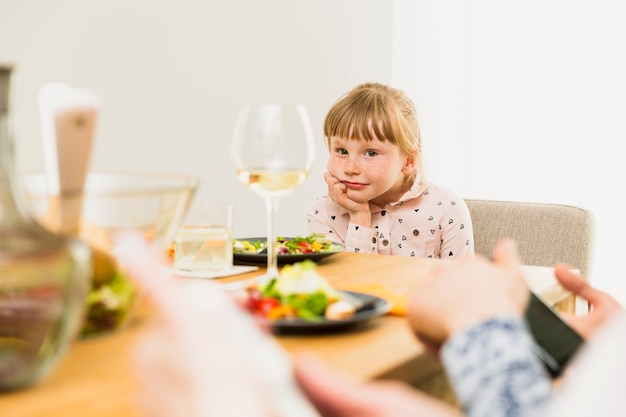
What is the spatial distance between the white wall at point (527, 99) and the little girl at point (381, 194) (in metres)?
1.52

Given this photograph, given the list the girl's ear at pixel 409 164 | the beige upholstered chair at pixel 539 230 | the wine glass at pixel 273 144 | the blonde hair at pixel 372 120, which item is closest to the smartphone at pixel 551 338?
the wine glass at pixel 273 144

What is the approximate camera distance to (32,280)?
0.58 meters

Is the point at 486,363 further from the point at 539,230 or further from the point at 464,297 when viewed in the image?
the point at 539,230

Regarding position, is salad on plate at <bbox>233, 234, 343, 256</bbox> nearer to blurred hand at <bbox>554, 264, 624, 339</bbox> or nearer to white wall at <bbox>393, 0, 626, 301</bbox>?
blurred hand at <bbox>554, 264, 624, 339</bbox>

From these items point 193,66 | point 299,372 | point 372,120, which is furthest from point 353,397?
point 193,66

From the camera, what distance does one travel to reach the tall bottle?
0.55 meters

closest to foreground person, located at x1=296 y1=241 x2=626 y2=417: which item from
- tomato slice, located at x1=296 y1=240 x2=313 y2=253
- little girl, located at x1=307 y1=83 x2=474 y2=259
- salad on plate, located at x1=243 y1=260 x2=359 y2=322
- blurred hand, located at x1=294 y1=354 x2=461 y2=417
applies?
blurred hand, located at x1=294 y1=354 x2=461 y2=417

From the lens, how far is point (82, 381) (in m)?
0.61

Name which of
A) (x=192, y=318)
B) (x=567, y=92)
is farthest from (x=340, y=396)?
(x=567, y=92)

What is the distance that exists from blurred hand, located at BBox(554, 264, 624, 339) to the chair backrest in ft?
3.39

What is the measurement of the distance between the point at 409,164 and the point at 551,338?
5.31 ft

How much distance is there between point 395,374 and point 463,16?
3.51m

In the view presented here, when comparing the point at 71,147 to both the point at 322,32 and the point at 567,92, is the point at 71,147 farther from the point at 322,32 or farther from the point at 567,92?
the point at 567,92

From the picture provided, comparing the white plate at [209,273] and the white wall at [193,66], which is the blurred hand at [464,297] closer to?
the white plate at [209,273]
